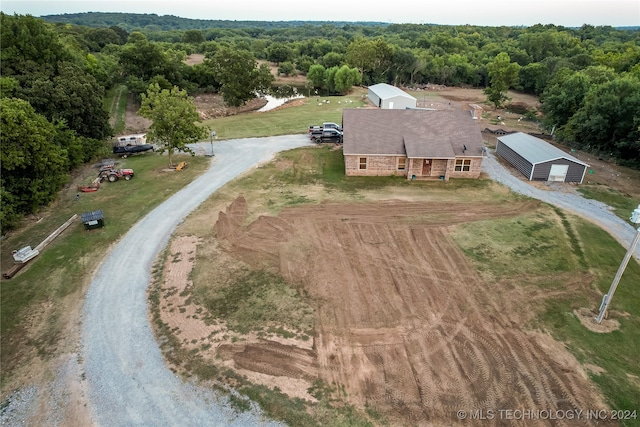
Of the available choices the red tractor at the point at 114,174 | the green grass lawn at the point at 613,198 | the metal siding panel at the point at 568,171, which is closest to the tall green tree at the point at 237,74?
the red tractor at the point at 114,174

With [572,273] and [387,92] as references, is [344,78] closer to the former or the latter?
[387,92]

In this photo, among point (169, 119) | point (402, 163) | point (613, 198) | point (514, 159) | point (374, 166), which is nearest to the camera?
point (613, 198)

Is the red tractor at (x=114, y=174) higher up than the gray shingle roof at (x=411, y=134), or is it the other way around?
the gray shingle roof at (x=411, y=134)

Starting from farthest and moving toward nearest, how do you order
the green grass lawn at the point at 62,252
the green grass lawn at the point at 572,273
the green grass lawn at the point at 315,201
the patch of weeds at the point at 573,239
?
the patch of weeds at the point at 573,239 < the green grass lawn at the point at 62,252 < the green grass lawn at the point at 315,201 < the green grass lawn at the point at 572,273

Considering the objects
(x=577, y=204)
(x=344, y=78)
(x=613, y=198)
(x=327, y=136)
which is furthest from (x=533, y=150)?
(x=344, y=78)

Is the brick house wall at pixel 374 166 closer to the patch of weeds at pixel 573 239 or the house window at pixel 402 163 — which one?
the house window at pixel 402 163

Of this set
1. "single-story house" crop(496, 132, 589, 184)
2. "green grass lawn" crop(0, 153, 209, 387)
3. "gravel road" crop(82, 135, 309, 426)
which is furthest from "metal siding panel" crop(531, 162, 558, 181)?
"green grass lawn" crop(0, 153, 209, 387)
